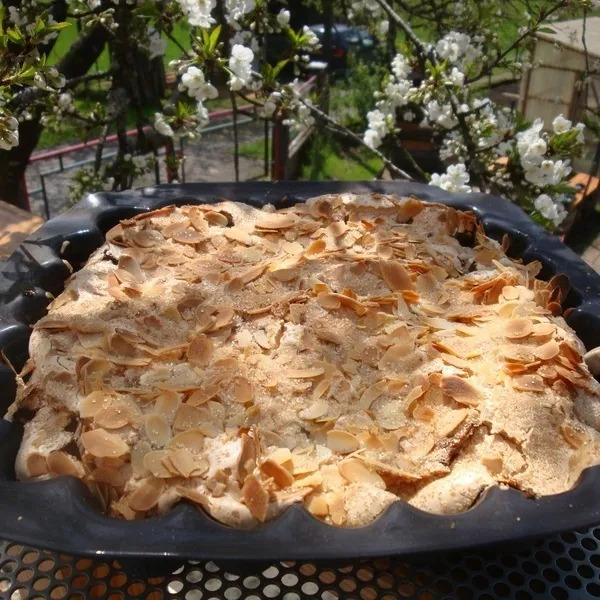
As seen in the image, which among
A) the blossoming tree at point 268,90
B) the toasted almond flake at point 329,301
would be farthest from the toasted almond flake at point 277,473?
the blossoming tree at point 268,90

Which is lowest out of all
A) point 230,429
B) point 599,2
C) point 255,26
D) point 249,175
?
point 249,175

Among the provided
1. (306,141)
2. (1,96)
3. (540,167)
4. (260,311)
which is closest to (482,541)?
(260,311)

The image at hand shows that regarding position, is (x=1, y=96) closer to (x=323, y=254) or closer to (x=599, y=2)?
(x=323, y=254)

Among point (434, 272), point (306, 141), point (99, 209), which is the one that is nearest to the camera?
point (434, 272)

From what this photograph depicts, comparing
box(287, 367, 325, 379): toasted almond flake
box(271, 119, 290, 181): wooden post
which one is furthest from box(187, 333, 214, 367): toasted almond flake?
box(271, 119, 290, 181): wooden post

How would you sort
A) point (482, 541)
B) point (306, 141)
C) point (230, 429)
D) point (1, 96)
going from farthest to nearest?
point (306, 141) < point (1, 96) < point (230, 429) < point (482, 541)

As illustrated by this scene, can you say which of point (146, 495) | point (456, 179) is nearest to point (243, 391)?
point (146, 495)
